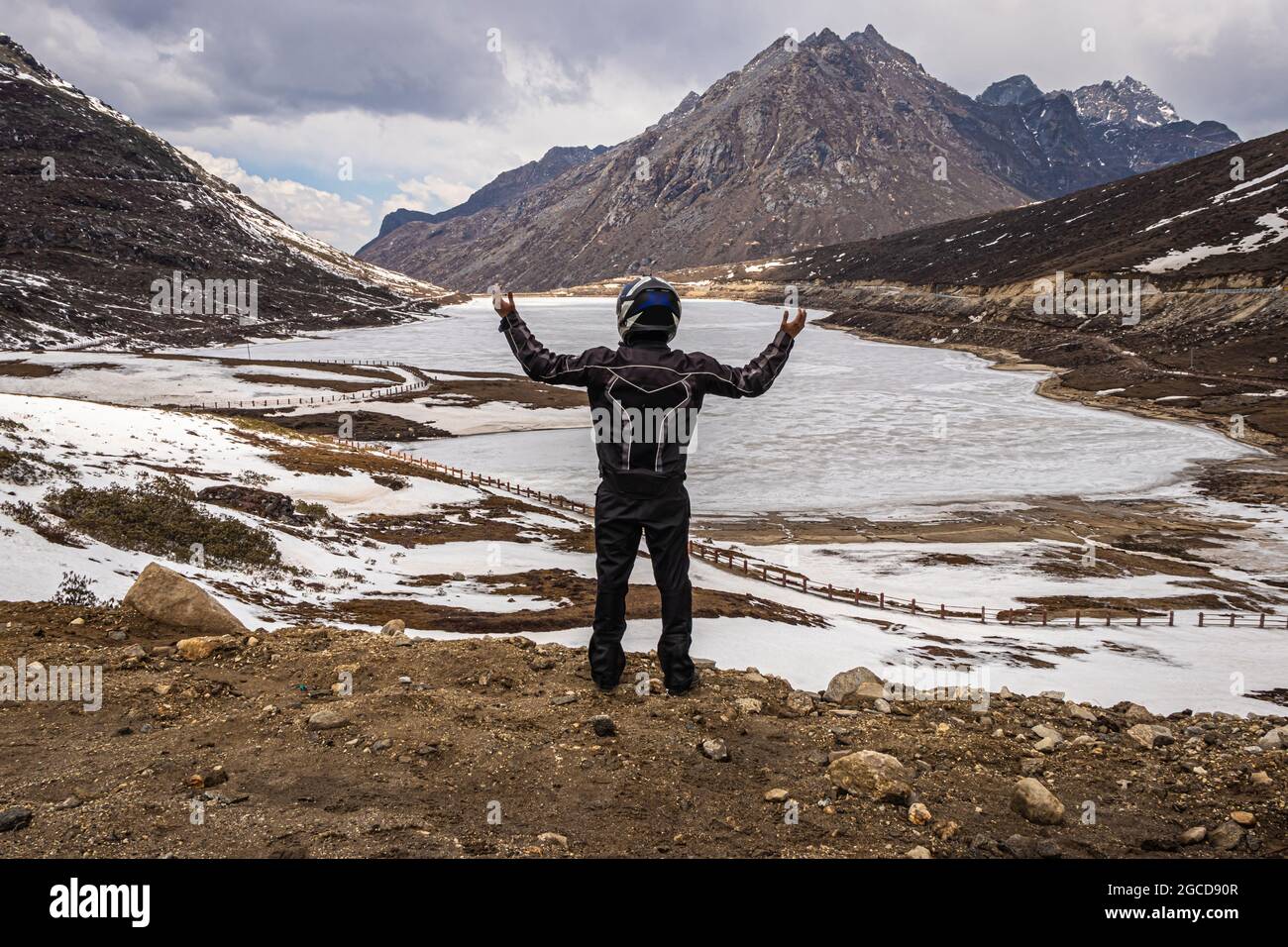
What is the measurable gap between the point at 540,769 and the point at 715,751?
1.27 meters

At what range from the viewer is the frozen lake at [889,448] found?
141 ft

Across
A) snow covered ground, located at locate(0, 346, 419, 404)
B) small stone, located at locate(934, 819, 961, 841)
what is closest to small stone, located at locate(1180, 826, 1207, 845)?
small stone, located at locate(934, 819, 961, 841)

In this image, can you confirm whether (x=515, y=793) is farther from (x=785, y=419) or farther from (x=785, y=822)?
(x=785, y=419)

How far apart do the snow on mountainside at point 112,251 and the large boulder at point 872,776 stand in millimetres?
115580

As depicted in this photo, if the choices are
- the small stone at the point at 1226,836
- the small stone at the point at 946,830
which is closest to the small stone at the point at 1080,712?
the small stone at the point at 1226,836

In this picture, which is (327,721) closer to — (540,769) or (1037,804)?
(540,769)

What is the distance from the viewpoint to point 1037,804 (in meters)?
4.96

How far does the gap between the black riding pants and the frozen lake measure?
3153 centimetres

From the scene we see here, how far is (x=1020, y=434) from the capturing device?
189 feet

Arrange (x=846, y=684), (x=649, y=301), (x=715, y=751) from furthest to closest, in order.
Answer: (x=846, y=684)
(x=649, y=301)
(x=715, y=751)

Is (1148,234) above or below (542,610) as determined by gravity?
above

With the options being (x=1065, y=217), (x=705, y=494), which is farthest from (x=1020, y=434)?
(x=1065, y=217)

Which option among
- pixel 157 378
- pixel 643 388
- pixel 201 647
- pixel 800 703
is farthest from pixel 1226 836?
pixel 157 378

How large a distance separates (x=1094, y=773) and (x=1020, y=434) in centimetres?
5734
